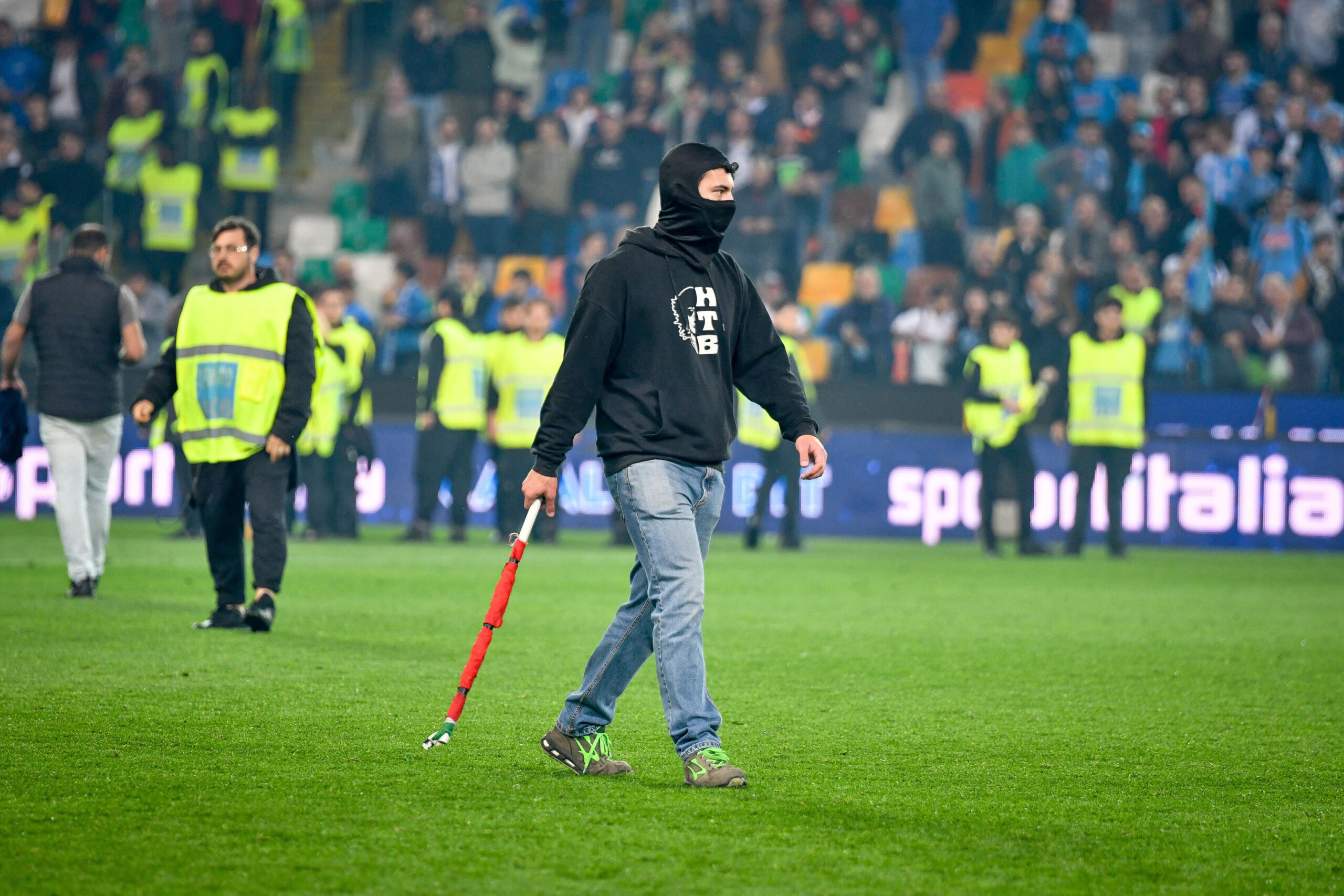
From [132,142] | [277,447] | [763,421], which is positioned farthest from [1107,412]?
[132,142]

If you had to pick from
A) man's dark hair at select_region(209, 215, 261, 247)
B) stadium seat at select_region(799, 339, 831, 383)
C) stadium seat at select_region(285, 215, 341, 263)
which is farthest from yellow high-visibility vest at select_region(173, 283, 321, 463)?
stadium seat at select_region(285, 215, 341, 263)

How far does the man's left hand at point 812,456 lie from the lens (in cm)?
489

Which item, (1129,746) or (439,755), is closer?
(439,755)

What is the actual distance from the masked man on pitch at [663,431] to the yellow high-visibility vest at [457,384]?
10949mm

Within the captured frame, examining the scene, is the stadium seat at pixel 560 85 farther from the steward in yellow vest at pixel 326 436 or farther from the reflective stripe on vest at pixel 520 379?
the reflective stripe on vest at pixel 520 379

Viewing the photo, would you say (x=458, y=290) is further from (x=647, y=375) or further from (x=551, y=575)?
(x=647, y=375)

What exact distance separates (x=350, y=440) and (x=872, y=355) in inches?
240

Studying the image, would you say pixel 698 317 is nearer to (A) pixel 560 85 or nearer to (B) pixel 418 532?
(B) pixel 418 532

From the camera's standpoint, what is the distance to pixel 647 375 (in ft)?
15.7

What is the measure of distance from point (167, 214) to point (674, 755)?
16.9m

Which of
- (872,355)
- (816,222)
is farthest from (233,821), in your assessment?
(816,222)

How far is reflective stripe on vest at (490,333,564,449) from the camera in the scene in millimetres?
15281

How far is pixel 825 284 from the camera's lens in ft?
64.6

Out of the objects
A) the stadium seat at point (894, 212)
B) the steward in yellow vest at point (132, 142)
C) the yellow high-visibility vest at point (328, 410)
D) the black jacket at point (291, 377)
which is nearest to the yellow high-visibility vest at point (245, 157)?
the steward in yellow vest at point (132, 142)
